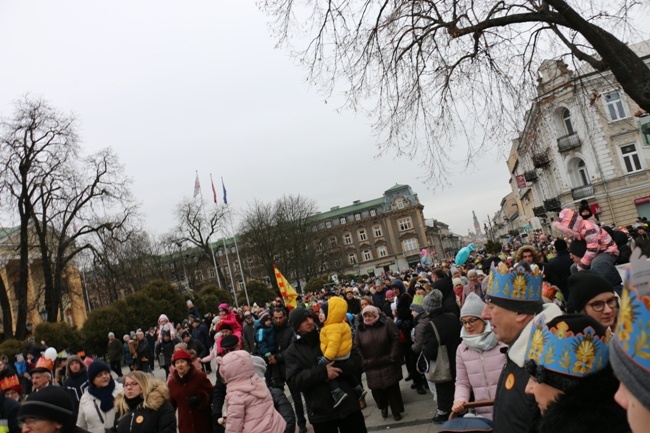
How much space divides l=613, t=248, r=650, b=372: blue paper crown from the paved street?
6.28m

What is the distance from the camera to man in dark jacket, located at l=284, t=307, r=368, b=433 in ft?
17.9

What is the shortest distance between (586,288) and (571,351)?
6.37 feet

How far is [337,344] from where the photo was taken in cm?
565

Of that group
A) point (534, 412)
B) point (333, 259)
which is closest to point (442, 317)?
point (534, 412)

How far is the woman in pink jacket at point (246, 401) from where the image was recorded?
191 inches

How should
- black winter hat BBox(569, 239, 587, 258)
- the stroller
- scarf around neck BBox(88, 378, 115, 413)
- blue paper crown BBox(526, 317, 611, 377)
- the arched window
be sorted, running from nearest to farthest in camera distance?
blue paper crown BBox(526, 317, 611, 377), the stroller, scarf around neck BBox(88, 378, 115, 413), black winter hat BBox(569, 239, 587, 258), the arched window

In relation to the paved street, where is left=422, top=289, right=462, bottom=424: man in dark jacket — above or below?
above

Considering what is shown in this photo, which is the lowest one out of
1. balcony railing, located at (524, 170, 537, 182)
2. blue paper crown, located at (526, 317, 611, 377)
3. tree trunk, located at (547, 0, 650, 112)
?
blue paper crown, located at (526, 317, 611, 377)

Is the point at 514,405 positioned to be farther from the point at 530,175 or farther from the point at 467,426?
the point at 530,175

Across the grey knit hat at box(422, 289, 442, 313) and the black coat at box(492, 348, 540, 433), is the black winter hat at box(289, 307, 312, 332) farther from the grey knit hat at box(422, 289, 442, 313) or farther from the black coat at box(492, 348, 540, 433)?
the black coat at box(492, 348, 540, 433)

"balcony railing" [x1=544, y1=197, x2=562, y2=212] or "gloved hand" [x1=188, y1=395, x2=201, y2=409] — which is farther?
"balcony railing" [x1=544, y1=197, x2=562, y2=212]

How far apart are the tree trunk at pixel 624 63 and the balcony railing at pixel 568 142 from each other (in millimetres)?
40222

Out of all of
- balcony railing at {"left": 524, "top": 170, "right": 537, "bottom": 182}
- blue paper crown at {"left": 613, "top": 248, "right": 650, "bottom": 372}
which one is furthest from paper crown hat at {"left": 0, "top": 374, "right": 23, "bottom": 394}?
balcony railing at {"left": 524, "top": 170, "right": 537, "bottom": 182}

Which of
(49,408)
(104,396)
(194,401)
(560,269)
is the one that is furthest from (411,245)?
(49,408)
